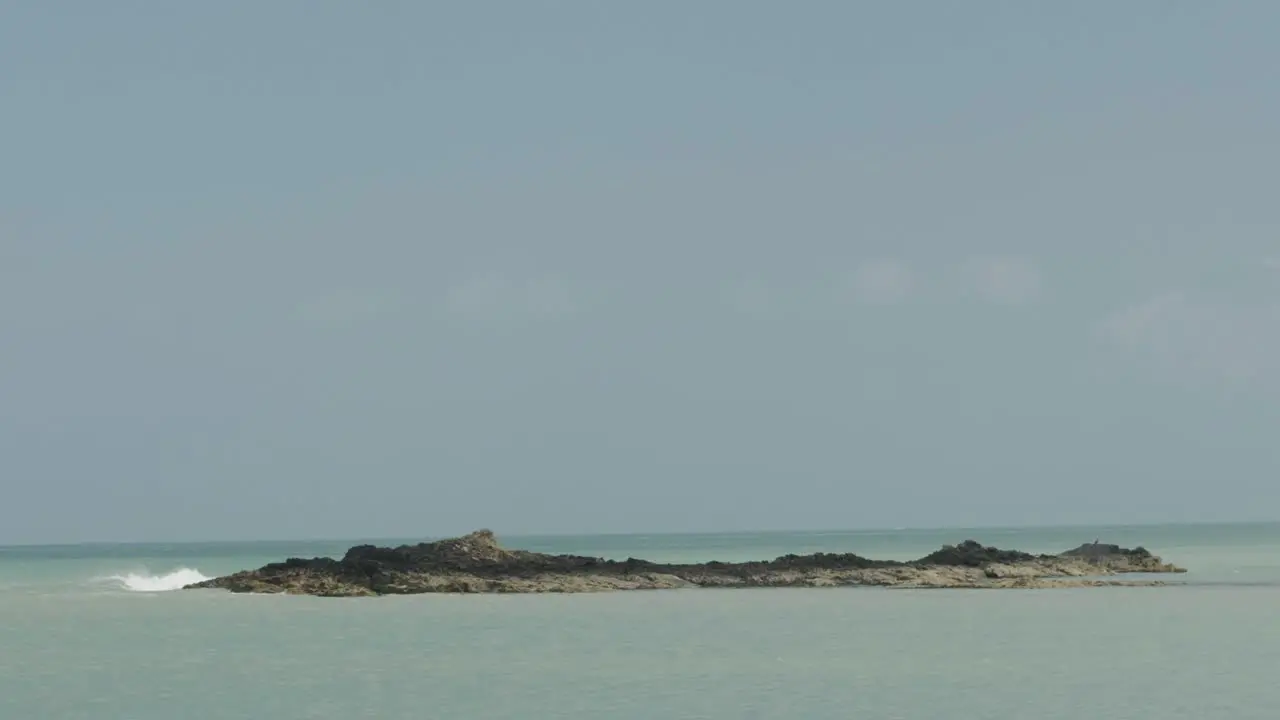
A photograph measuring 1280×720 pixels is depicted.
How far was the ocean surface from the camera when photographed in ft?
87.8

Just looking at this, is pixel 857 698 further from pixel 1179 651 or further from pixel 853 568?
pixel 853 568

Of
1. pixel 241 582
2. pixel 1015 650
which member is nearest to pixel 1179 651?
pixel 1015 650

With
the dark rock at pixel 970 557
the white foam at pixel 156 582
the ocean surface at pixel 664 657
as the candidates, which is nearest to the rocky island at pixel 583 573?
the dark rock at pixel 970 557

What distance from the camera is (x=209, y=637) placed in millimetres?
41125

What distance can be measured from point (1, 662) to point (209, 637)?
6.16m

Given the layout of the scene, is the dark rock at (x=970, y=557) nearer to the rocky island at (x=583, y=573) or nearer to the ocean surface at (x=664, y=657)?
the rocky island at (x=583, y=573)

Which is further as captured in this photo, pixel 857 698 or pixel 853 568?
pixel 853 568

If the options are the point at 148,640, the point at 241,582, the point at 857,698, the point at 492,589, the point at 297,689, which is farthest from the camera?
the point at 241,582

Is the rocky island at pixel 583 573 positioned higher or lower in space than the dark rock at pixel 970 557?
lower

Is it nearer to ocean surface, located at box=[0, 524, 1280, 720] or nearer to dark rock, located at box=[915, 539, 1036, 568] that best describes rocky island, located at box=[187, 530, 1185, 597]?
dark rock, located at box=[915, 539, 1036, 568]

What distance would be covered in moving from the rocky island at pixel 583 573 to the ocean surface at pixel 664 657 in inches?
161

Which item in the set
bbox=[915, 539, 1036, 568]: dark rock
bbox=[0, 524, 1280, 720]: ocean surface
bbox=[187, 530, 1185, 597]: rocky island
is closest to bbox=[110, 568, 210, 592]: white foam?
bbox=[187, 530, 1185, 597]: rocky island

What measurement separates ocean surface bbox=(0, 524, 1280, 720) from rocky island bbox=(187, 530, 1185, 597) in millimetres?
4080

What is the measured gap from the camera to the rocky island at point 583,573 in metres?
59.8
